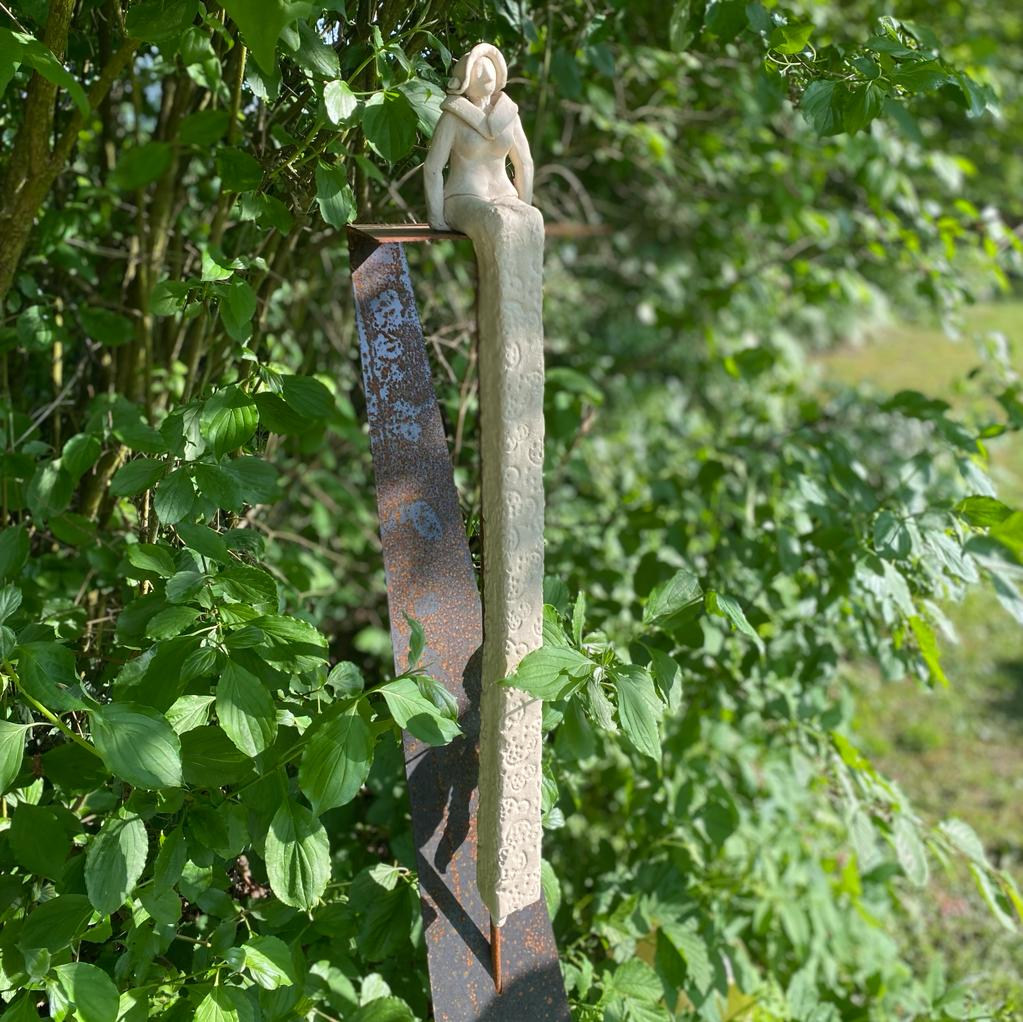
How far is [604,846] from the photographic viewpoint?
2.06 meters

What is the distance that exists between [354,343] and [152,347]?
0.53 meters

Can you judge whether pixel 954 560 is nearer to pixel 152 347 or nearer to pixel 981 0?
pixel 152 347

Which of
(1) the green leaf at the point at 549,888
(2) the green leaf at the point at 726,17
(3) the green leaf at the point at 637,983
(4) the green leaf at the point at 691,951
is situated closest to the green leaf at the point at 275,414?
(1) the green leaf at the point at 549,888

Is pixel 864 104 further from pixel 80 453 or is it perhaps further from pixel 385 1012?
pixel 385 1012

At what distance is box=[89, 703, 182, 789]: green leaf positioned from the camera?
1.00 m

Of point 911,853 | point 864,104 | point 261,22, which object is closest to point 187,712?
point 261,22

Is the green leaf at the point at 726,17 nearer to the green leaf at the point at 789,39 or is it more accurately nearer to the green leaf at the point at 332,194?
the green leaf at the point at 789,39

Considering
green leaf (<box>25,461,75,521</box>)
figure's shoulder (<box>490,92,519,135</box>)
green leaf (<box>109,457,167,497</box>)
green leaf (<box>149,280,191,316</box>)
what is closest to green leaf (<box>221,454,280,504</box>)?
green leaf (<box>109,457,167,497</box>)

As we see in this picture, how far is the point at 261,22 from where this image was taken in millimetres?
869

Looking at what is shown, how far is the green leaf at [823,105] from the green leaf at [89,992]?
1406mm

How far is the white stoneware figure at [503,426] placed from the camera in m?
1.24

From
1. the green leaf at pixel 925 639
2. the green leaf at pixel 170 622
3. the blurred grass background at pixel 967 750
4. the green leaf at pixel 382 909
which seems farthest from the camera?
the blurred grass background at pixel 967 750

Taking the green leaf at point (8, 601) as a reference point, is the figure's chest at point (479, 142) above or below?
above

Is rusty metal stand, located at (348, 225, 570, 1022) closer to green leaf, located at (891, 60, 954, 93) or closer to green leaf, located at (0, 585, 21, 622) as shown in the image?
green leaf, located at (0, 585, 21, 622)
